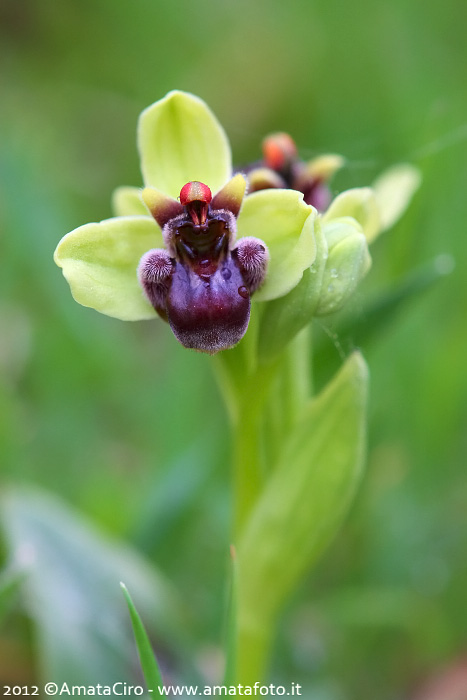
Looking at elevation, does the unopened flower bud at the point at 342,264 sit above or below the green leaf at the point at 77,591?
above

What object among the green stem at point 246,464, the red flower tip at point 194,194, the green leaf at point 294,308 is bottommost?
the green stem at point 246,464

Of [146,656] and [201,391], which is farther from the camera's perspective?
[201,391]

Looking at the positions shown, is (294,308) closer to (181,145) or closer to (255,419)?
(255,419)

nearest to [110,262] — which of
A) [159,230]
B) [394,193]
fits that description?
[159,230]

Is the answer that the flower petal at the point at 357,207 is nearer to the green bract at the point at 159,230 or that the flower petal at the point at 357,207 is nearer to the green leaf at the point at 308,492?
the green bract at the point at 159,230

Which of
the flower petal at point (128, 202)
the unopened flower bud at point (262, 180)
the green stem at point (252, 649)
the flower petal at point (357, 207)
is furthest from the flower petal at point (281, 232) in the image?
the green stem at point (252, 649)

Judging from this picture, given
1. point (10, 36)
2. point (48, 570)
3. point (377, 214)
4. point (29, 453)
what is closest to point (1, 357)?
point (29, 453)

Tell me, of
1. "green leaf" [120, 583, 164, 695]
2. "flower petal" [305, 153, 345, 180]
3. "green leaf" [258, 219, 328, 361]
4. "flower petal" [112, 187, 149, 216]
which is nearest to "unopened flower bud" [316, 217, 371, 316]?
"green leaf" [258, 219, 328, 361]

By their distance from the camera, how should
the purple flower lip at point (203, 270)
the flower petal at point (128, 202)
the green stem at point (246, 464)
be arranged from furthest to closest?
the flower petal at point (128, 202) → the green stem at point (246, 464) → the purple flower lip at point (203, 270)
